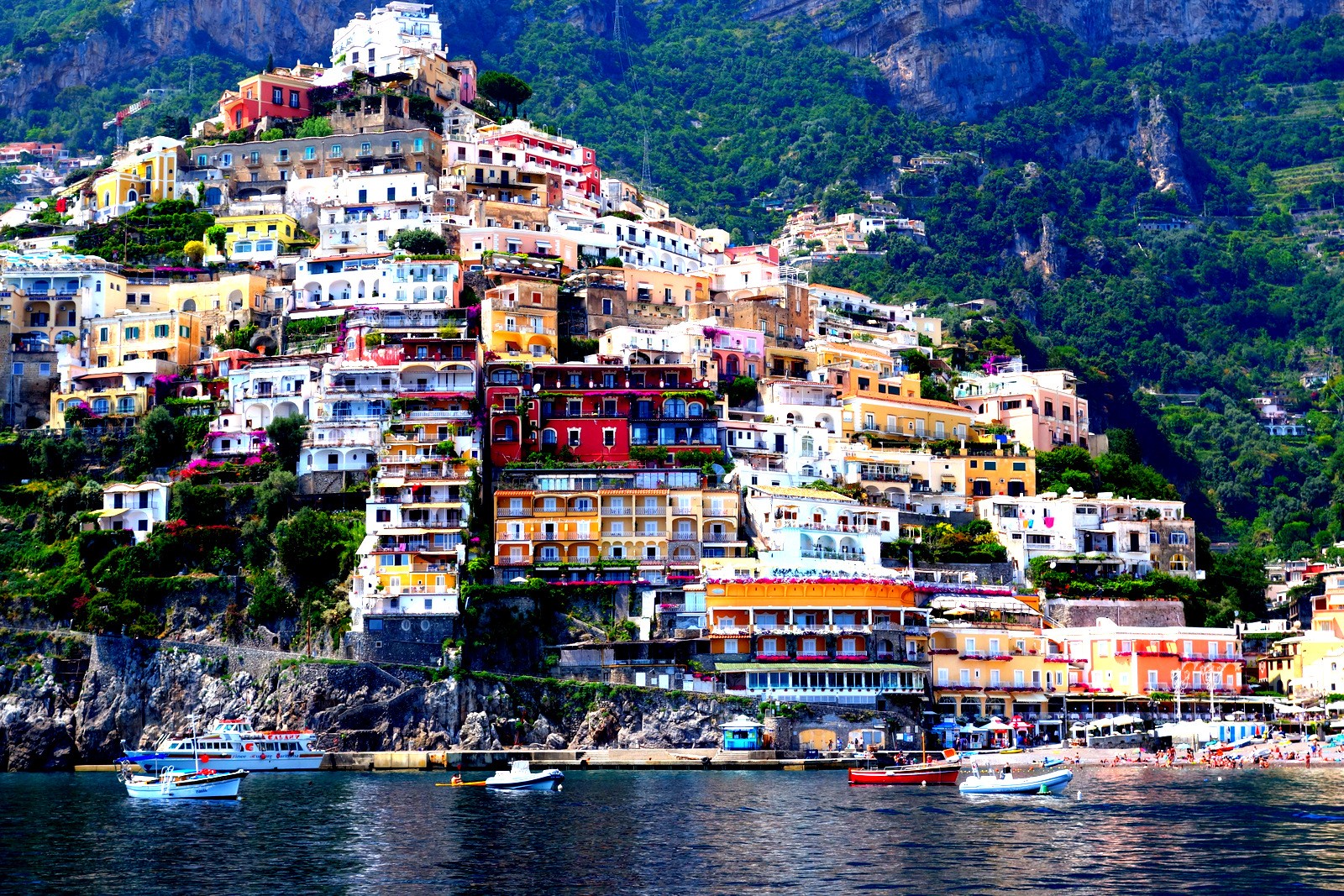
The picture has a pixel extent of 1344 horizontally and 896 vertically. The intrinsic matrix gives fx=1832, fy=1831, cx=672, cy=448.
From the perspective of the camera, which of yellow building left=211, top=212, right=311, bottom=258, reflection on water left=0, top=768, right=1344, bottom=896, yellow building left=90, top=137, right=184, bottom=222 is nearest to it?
reflection on water left=0, top=768, right=1344, bottom=896

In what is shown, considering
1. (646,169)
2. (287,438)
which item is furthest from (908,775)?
(646,169)

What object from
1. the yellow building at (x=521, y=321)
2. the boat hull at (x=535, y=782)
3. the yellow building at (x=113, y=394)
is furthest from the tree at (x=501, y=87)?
the boat hull at (x=535, y=782)

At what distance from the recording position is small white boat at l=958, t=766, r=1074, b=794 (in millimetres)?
65500

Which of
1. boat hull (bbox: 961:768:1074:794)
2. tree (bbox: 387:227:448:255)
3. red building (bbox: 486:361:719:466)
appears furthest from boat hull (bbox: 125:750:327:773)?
tree (bbox: 387:227:448:255)

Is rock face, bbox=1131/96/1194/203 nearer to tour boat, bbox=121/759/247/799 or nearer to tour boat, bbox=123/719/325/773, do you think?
tour boat, bbox=123/719/325/773

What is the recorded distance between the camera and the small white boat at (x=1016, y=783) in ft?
215

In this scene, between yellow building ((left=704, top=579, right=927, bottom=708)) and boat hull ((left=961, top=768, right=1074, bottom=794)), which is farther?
yellow building ((left=704, top=579, right=927, bottom=708))

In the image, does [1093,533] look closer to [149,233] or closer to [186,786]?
[186,786]

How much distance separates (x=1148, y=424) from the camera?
133 meters

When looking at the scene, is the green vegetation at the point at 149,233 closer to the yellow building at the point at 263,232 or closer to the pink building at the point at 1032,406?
the yellow building at the point at 263,232

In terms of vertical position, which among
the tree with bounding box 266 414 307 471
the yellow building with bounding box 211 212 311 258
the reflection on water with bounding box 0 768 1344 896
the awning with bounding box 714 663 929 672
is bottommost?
the reflection on water with bounding box 0 768 1344 896

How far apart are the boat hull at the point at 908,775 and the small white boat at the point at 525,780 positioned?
1131 cm

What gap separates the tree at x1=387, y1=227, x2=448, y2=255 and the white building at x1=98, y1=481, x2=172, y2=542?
21.7 meters

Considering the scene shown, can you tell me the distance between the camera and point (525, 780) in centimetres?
6569
